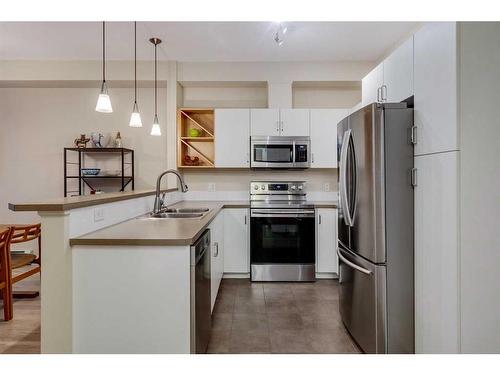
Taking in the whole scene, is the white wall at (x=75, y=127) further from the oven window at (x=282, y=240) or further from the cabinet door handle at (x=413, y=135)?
the cabinet door handle at (x=413, y=135)

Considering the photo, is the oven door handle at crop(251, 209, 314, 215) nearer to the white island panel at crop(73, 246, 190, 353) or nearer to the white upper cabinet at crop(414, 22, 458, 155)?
the white upper cabinet at crop(414, 22, 458, 155)

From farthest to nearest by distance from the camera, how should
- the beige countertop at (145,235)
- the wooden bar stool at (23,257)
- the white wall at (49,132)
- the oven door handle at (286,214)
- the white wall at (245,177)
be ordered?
the white wall at (49,132) → the white wall at (245,177) → the oven door handle at (286,214) → the wooden bar stool at (23,257) → the beige countertop at (145,235)

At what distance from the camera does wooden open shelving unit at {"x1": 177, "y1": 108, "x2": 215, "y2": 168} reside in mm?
3883

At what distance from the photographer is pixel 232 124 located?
3.78 m

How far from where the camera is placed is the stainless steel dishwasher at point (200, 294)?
A: 1610mm

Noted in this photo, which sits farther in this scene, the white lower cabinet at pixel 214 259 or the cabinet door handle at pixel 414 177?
the white lower cabinet at pixel 214 259

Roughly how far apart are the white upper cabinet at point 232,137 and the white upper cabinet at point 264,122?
0.21ft

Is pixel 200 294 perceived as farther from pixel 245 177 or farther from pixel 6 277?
pixel 245 177

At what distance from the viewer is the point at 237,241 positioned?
3.52m

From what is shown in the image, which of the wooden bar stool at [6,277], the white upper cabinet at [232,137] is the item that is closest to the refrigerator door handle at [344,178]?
the white upper cabinet at [232,137]

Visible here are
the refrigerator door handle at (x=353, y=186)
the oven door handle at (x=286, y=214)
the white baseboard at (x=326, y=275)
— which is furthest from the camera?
the white baseboard at (x=326, y=275)

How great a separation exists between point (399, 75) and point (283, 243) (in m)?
2.13
